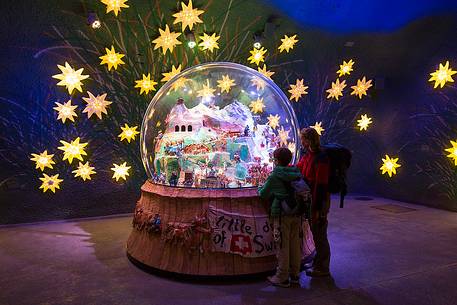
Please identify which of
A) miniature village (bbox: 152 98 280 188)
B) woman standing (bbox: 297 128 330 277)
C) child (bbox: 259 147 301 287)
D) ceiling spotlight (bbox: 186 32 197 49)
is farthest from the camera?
ceiling spotlight (bbox: 186 32 197 49)

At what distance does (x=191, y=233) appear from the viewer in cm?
361

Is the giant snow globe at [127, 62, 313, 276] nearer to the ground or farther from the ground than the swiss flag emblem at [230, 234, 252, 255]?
farther from the ground

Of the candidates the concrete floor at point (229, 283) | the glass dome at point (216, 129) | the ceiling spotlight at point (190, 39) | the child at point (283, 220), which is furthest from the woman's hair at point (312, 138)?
the ceiling spotlight at point (190, 39)

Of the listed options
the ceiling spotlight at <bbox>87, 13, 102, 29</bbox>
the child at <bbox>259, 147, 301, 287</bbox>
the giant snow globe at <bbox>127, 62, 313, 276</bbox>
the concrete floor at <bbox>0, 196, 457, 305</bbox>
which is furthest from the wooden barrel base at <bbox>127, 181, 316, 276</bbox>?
the ceiling spotlight at <bbox>87, 13, 102, 29</bbox>

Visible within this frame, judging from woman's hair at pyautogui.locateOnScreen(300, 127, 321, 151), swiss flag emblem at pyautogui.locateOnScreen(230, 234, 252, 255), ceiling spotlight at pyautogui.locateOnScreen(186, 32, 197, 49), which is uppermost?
ceiling spotlight at pyautogui.locateOnScreen(186, 32, 197, 49)

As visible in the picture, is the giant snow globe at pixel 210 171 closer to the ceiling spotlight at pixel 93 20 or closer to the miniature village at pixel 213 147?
the miniature village at pixel 213 147

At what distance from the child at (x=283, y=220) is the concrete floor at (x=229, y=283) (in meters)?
0.18

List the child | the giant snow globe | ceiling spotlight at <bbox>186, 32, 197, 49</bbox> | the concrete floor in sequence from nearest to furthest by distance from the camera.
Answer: the concrete floor, the child, the giant snow globe, ceiling spotlight at <bbox>186, 32, 197, 49</bbox>

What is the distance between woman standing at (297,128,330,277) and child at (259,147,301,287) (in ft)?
0.86

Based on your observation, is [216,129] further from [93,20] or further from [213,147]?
[93,20]

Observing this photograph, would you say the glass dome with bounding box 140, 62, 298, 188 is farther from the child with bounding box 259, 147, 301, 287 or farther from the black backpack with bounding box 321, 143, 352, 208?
the black backpack with bounding box 321, 143, 352, 208

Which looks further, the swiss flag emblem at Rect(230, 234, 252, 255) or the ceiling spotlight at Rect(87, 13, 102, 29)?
the ceiling spotlight at Rect(87, 13, 102, 29)

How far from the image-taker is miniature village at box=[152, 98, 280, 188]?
4043 millimetres

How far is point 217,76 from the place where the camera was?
14.9ft
